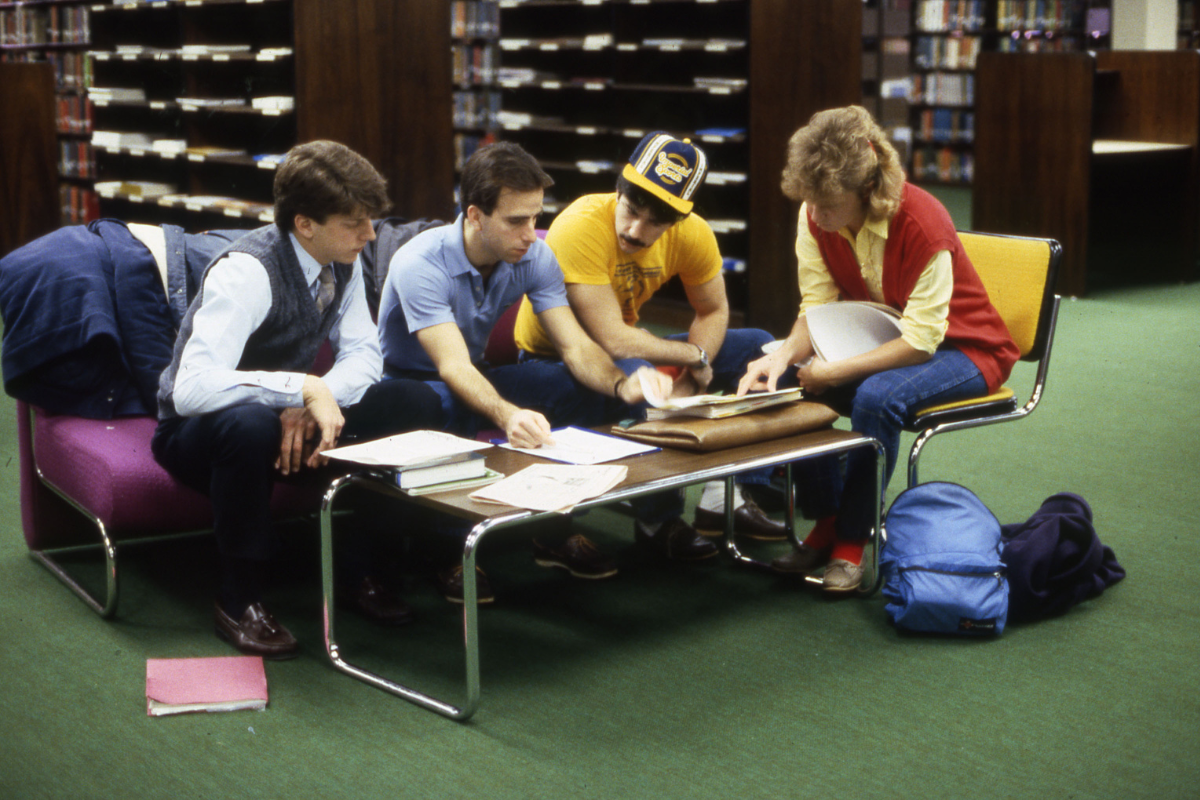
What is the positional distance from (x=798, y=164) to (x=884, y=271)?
1.12 ft

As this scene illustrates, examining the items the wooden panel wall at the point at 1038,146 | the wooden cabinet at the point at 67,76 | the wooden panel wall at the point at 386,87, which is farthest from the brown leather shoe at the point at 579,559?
the wooden cabinet at the point at 67,76

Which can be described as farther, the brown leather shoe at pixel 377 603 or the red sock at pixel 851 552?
the red sock at pixel 851 552

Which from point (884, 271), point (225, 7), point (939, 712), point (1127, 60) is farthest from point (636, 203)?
point (1127, 60)

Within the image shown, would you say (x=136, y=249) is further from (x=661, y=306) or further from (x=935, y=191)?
(x=935, y=191)

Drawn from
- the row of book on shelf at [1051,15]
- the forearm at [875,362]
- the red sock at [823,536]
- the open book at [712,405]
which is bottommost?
the red sock at [823,536]

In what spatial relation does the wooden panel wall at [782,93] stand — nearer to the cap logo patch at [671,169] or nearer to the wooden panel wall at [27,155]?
the cap logo patch at [671,169]

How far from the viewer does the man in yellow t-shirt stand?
9.55ft

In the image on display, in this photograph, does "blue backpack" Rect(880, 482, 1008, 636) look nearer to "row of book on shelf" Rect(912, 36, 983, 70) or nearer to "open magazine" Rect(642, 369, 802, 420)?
"open magazine" Rect(642, 369, 802, 420)

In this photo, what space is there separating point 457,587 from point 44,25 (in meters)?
7.79

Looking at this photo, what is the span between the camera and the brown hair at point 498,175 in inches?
107

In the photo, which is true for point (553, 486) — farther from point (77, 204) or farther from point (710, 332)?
point (77, 204)

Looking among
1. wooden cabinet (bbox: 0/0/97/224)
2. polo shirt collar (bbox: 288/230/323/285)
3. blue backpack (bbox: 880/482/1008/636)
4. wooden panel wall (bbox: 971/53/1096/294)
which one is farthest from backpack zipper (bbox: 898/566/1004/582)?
wooden cabinet (bbox: 0/0/97/224)

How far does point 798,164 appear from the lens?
281 cm

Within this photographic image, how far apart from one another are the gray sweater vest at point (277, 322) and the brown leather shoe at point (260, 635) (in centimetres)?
44
